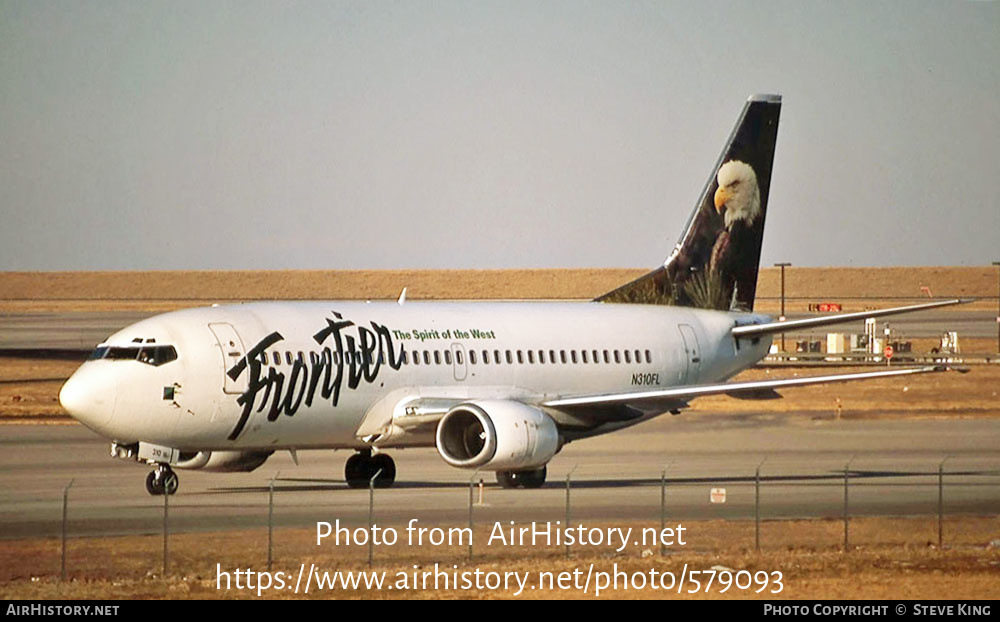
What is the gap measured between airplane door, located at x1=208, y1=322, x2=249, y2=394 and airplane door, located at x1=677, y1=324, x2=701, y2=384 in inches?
525

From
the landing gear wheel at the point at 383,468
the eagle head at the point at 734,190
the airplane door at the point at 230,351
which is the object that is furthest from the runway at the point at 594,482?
the eagle head at the point at 734,190

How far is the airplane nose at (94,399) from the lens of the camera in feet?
119

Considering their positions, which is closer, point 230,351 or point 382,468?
point 230,351

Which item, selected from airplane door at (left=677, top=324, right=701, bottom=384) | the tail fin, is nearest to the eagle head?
the tail fin

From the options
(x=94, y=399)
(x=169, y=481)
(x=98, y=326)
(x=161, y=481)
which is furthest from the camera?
(x=98, y=326)

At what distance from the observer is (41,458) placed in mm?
47625

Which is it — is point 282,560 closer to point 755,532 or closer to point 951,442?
point 755,532

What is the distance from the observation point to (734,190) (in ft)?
162

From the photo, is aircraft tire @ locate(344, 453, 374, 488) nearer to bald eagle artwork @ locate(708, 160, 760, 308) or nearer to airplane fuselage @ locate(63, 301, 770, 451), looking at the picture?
airplane fuselage @ locate(63, 301, 770, 451)

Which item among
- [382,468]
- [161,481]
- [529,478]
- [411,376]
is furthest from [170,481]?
[529,478]

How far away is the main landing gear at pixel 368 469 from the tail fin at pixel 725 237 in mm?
9855

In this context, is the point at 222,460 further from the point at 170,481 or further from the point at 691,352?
the point at 691,352

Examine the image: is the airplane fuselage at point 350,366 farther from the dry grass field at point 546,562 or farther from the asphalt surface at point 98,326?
the asphalt surface at point 98,326

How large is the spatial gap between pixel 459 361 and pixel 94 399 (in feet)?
28.9
